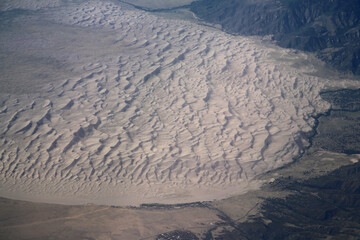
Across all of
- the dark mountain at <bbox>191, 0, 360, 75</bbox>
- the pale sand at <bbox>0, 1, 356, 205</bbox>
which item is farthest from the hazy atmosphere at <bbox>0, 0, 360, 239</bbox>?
the dark mountain at <bbox>191, 0, 360, 75</bbox>

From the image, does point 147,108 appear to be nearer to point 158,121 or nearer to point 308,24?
point 158,121

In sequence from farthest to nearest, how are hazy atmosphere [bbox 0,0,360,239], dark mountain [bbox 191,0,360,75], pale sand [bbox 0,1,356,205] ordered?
dark mountain [bbox 191,0,360,75]
hazy atmosphere [bbox 0,0,360,239]
pale sand [bbox 0,1,356,205]

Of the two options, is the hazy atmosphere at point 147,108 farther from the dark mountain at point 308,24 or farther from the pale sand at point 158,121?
the dark mountain at point 308,24

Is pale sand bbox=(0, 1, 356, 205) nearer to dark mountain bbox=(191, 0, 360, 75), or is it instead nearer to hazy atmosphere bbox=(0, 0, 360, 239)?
hazy atmosphere bbox=(0, 0, 360, 239)

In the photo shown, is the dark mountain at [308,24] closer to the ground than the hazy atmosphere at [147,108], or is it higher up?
higher up

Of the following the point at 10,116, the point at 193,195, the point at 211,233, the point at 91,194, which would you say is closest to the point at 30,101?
the point at 10,116

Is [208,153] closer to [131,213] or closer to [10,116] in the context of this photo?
[131,213]

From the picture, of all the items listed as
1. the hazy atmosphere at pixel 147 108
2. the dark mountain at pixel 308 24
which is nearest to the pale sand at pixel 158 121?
the hazy atmosphere at pixel 147 108
